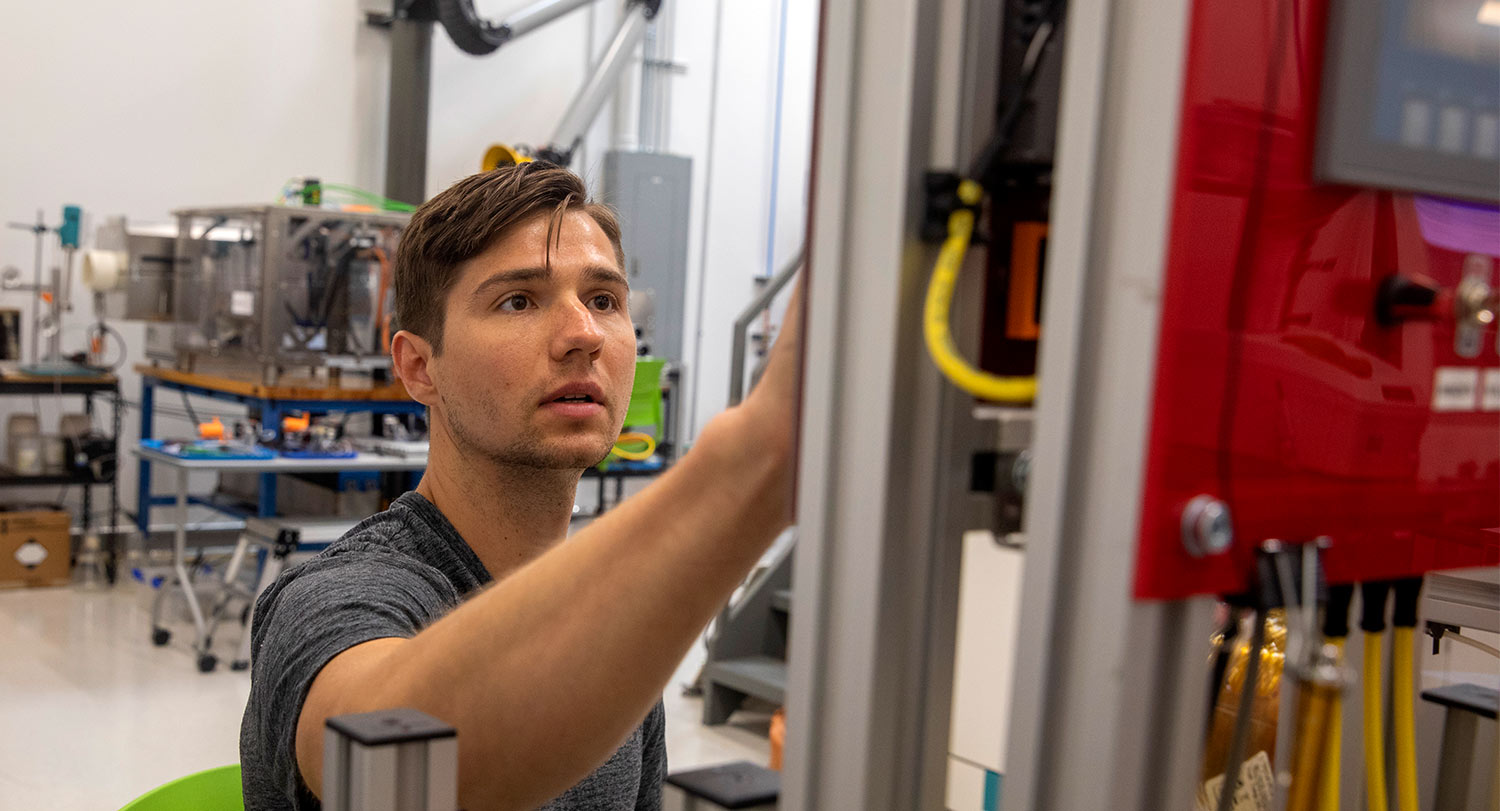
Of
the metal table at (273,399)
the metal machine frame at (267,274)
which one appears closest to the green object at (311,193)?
the metal machine frame at (267,274)

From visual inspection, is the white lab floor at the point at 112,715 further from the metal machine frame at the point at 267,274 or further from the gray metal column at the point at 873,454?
the gray metal column at the point at 873,454

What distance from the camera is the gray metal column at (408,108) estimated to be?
23.6 ft

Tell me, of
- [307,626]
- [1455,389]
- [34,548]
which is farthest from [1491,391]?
[34,548]

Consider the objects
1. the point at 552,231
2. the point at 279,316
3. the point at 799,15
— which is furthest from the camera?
the point at 799,15

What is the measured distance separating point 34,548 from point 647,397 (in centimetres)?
263

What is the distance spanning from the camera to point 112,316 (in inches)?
236

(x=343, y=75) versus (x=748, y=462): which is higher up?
(x=343, y=75)

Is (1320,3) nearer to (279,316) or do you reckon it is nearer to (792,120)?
(279,316)

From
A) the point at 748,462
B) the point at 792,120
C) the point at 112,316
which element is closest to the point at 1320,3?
the point at 748,462

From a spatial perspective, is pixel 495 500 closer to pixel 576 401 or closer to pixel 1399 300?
pixel 576 401

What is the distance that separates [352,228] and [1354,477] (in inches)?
205

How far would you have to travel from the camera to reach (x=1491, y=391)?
2.81 ft

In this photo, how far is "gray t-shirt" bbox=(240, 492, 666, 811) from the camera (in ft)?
3.28

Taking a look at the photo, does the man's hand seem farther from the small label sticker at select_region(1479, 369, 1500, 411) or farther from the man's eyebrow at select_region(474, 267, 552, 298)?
the man's eyebrow at select_region(474, 267, 552, 298)
